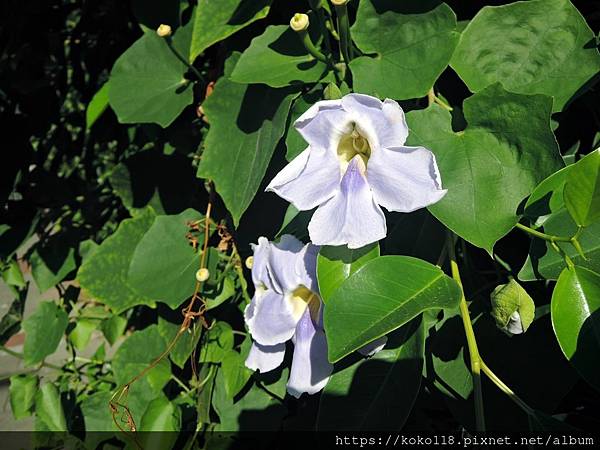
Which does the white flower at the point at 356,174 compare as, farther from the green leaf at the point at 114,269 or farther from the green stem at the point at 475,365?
the green leaf at the point at 114,269

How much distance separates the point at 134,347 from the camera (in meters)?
1.27

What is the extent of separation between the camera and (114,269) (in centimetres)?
121

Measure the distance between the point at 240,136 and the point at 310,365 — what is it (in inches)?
13.6

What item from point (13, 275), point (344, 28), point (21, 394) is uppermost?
point (344, 28)

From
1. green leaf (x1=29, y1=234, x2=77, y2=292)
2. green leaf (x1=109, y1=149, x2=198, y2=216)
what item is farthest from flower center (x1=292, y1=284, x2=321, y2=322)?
green leaf (x1=29, y1=234, x2=77, y2=292)

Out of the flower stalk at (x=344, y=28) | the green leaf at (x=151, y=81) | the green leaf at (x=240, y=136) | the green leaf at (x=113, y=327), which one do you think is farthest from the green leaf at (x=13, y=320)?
the flower stalk at (x=344, y=28)

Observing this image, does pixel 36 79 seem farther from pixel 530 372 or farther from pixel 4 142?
pixel 530 372

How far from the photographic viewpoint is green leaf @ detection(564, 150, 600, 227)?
1.82 feet

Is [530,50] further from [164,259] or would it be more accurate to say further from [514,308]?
[164,259]

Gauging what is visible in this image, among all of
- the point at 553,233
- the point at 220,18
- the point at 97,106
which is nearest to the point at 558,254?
the point at 553,233

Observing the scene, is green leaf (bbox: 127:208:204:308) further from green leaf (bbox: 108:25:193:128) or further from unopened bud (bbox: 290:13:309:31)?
unopened bud (bbox: 290:13:309:31)

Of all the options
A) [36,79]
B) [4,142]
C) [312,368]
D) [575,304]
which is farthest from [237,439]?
[36,79]

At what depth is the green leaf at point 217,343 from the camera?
1.12 m

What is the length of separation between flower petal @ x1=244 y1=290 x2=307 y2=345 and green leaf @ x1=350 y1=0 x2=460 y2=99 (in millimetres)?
271
